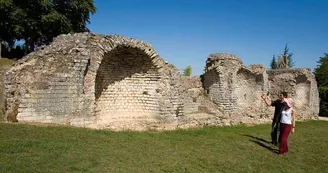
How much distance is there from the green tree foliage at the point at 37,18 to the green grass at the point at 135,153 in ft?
64.7

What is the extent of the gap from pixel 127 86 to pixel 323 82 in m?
23.7


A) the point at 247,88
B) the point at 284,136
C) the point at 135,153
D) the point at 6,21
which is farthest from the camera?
the point at 6,21

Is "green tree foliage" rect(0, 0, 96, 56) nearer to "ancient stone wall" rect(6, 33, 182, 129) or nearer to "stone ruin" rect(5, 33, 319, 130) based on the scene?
"stone ruin" rect(5, 33, 319, 130)

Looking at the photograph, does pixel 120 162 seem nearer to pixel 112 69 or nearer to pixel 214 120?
pixel 112 69

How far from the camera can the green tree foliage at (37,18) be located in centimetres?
2416

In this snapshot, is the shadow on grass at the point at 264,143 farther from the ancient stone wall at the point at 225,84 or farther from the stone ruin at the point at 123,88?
the ancient stone wall at the point at 225,84

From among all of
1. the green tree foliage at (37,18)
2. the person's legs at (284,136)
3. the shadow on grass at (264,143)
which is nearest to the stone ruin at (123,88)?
the shadow on grass at (264,143)

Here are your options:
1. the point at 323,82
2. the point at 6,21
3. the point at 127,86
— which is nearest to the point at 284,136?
the point at 127,86

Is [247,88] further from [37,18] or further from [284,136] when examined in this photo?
[37,18]

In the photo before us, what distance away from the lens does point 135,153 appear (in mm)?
6730

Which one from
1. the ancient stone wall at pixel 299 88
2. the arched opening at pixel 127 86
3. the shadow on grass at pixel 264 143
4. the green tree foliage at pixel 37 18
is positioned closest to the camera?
the shadow on grass at pixel 264 143

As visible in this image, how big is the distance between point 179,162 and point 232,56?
9650 millimetres

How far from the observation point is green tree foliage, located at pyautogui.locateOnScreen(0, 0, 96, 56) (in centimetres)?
2416

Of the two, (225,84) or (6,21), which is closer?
(225,84)
